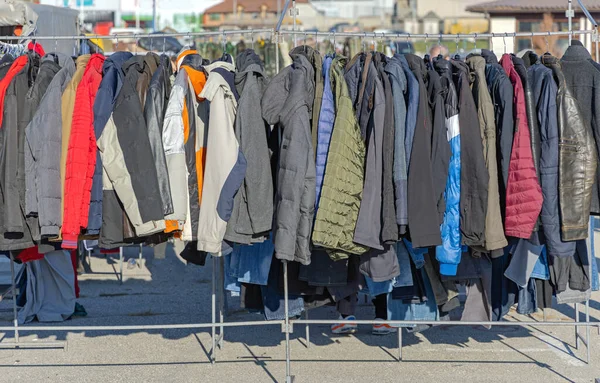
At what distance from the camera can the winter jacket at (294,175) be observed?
17.5 feet

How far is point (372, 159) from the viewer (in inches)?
215

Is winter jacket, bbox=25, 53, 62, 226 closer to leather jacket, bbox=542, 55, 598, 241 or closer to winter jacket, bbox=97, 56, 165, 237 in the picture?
winter jacket, bbox=97, 56, 165, 237

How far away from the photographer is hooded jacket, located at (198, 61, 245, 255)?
5.45 meters

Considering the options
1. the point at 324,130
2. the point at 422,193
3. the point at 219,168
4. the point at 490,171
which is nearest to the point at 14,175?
the point at 219,168

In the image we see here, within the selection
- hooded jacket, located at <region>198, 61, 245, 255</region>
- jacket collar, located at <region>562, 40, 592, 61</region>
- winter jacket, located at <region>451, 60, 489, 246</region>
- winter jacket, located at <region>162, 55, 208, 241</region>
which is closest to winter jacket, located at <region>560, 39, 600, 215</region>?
jacket collar, located at <region>562, 40, 592, 61</region>

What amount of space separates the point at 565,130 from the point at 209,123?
2.29 meters

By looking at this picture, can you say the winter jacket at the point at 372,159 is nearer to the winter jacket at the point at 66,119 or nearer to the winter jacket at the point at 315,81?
the winter jacket at the point at 315,81

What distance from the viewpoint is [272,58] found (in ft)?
64.2

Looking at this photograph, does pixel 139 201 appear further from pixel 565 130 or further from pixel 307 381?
pixel 565 130

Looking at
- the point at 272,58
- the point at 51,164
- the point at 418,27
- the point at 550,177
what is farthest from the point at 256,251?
the point at 418,27

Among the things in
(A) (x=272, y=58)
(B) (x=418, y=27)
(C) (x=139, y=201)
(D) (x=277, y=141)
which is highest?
(B) (x=418, y=27)

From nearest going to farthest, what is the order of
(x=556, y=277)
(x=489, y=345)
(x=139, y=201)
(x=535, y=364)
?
(x=139, y=201), (x=556, y=277), (x=535, y=364), (x=489, y=345)

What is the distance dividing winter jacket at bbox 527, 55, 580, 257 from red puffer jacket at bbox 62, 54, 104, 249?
291 centimetres

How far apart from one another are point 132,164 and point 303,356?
2.11 meters
